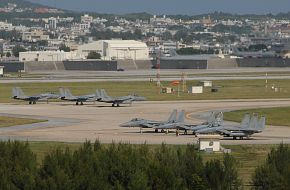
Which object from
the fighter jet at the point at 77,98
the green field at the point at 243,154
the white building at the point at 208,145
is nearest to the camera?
the green field at the point at 243,154

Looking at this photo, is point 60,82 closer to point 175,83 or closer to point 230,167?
point 175,83

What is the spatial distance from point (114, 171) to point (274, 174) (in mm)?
7666

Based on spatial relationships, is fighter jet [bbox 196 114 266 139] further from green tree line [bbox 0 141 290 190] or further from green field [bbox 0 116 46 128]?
green tree line [bbox 0 141 290 190]

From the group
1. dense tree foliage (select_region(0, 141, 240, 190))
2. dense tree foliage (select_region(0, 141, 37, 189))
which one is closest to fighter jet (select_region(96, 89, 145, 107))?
dense tree foliage (select_region(0, 141, 37, 189))

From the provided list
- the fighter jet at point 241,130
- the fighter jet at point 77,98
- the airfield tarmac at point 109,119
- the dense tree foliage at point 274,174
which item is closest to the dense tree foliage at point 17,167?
the dense tree foliage at point 274,174

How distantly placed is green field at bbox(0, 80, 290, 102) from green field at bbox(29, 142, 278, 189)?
61840 mm

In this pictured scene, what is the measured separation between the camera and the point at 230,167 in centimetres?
5769

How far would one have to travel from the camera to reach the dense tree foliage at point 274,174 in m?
55.0

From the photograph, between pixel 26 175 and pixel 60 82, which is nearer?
pixel 26 175

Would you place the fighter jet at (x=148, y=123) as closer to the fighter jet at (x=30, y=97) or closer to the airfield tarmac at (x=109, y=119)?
the airfield tarmac at (x=109, y=119)

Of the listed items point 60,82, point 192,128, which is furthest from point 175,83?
point 192,128

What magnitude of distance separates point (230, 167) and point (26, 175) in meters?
10.2

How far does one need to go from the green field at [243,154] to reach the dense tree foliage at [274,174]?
6087 mm

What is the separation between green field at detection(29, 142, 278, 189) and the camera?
7188cm
